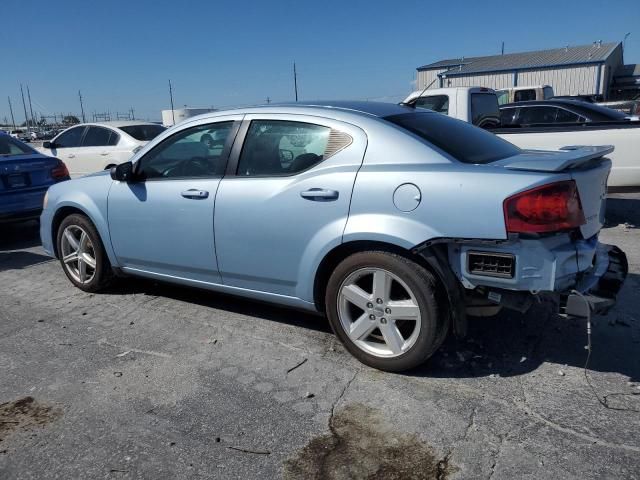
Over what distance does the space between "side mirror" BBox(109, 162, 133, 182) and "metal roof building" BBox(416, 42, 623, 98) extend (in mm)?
41729

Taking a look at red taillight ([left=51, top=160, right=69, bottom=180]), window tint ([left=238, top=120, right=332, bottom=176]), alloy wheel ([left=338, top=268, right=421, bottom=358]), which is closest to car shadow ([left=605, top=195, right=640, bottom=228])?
alloy wheel ([left=338, top=268, right=421, bottom=358])

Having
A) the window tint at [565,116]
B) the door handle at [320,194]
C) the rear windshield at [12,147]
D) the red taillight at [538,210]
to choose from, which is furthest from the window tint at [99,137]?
the red taillight at [538,210]

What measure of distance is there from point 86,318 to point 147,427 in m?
1.94

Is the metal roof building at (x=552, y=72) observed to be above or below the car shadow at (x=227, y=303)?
above

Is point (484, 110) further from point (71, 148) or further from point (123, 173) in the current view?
point (71, 148)

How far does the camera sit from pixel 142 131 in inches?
420

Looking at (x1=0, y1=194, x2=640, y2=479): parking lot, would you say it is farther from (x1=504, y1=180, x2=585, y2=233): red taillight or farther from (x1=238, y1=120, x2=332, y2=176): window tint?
(x1=238, y1=120, x2=332, y2=176): window tint

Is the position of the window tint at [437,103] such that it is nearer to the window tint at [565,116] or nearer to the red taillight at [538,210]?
the window tint at [565,116]

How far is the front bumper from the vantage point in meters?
2.92

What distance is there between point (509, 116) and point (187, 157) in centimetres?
817

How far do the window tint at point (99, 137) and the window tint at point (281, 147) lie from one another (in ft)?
24.4

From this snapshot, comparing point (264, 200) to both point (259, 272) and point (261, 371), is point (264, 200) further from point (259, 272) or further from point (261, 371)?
point (261, 371)

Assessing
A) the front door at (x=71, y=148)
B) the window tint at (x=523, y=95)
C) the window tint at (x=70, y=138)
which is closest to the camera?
the front door at (x=71, y=148)

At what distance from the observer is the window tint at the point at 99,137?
34.4ft
